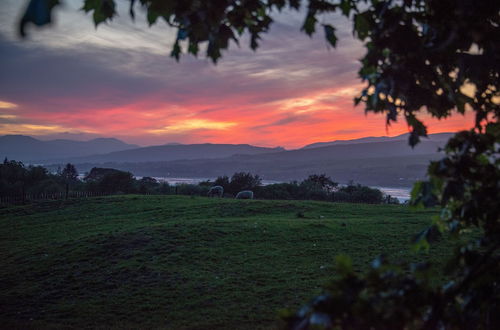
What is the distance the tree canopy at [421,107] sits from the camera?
82.6 inches

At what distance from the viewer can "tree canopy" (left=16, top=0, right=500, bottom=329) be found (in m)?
2.10

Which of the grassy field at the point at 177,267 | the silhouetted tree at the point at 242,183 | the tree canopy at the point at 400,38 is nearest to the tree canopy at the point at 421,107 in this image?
the tree canopy at the point at 400,38

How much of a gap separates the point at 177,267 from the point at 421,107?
36.7 ft

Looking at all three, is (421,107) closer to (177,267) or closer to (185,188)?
(177,267)

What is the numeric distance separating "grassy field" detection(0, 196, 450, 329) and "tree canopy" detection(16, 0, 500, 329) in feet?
21.1

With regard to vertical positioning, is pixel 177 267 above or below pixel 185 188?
below

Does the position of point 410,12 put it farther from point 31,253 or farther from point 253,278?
point 31,253

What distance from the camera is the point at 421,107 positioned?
3184 mm

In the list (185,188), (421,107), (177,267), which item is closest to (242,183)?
(185,188)

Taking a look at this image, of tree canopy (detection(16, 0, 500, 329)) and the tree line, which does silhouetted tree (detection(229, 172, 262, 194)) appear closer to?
the tree line

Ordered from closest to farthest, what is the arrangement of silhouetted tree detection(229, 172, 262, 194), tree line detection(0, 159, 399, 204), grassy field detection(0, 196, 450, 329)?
grassy field detection(0, 196, 450, 329) < tree line detection(0, 159, 399, 204) < silhouetted tree detection(229, 172, 262, 194)

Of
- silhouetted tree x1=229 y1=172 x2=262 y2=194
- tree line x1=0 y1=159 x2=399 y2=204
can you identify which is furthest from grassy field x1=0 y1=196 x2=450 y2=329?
silhouetted tree x1=229 y1=172 x2=262 y2=194

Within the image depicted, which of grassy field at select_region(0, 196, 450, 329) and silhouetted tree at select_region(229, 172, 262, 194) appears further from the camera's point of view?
silhouetted tree at select_region(229, 172, 262, 194)

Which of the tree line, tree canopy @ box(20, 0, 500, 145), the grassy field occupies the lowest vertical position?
the grassy field
